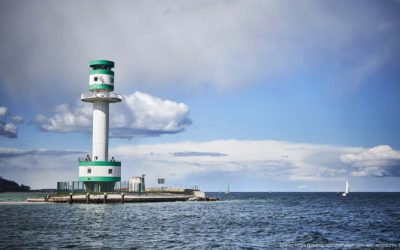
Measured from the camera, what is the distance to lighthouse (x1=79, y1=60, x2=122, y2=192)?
90125 millimetres

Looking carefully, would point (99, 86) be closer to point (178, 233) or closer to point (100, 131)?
point (100, 131)

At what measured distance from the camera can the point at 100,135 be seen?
299ft

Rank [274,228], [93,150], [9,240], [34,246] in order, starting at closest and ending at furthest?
[34,246] < [9,240] < [274,228] < [93,150]

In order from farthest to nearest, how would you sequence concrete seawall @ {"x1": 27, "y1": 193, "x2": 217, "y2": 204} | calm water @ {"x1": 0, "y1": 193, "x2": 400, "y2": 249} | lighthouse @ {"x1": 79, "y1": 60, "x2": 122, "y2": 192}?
1. lighthouse @ {"x1": 79, "y1": 60, "x2": 122, "y2": 192}
2. concrete seawall @ {"x1": 27, "y1": 193, "x2": 217, "y2": 204}
3. calm water @ {"x1": 0, "y1": 193, "x2": 400, "y2": 249}

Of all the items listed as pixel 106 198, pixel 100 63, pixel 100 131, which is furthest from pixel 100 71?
pixel 106 198

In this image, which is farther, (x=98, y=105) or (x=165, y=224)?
(x=98, y=105)

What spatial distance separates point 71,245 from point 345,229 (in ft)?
89.0

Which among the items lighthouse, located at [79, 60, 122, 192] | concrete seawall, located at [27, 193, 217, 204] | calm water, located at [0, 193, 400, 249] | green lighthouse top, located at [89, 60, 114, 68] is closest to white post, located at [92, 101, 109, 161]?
lighthouse, located at [79, 60, 122, 192]

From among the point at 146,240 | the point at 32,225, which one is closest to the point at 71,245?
the point at 146,240

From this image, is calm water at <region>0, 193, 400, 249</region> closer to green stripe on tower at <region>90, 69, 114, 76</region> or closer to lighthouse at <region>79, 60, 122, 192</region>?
lighthouse at <region>79, 60, 122, 192</region>

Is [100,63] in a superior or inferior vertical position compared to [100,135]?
superior

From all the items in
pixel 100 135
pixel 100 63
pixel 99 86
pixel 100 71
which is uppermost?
pixel 100 63

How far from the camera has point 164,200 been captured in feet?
322

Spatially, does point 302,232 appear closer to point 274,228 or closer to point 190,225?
point 274,228
